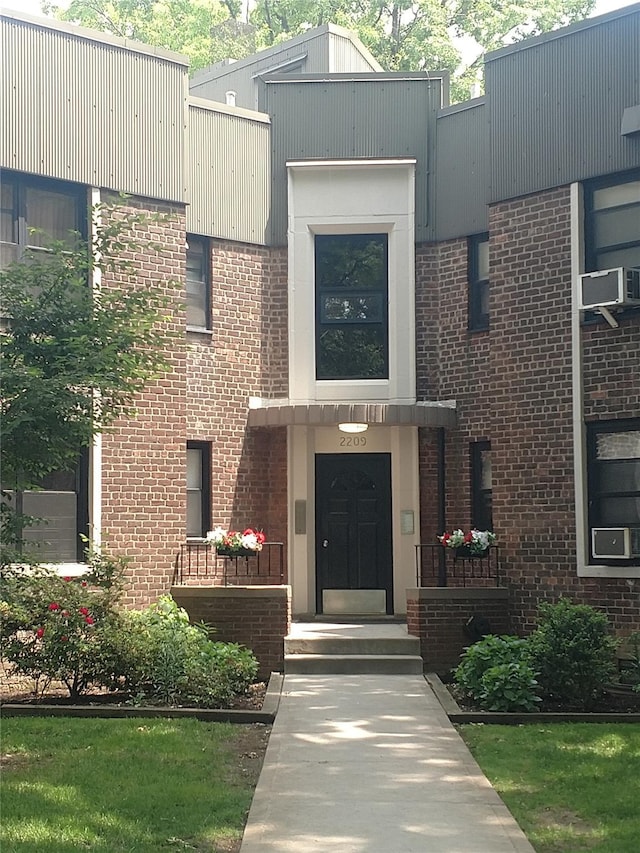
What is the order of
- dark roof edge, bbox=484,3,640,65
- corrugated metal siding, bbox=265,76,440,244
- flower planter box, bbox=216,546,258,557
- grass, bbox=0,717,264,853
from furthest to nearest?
1. corrugated metal siding, bbox=265,76,440,244
2. flower planter box, bbox=216,546,258,557
3. dark roof edge, bbox=484,3,640,65
4. grass, bbox=0,717,264,853

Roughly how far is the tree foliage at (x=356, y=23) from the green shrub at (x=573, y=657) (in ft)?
63.5

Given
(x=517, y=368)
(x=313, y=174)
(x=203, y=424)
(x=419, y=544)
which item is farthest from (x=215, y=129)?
(x=419, y=544)

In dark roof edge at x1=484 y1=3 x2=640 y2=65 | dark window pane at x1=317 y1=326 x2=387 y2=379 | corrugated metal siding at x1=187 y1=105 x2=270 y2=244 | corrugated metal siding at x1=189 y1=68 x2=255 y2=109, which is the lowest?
dark window pane at x1=317 y1=326 x2=387 y2=379

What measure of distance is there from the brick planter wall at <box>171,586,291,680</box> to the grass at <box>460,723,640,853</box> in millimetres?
3826

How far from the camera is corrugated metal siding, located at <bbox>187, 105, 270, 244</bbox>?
16.2 m

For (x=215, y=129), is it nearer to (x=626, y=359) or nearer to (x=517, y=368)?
(x=517, y=368)

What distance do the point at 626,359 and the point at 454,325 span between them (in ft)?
9.65

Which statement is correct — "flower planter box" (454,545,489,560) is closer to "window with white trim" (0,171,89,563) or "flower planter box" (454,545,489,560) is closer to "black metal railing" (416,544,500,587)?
"black metal railing" (416,544,500,587)

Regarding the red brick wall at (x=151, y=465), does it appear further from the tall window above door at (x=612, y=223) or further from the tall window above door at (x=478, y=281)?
the tall window above door at (x=612, y=223)

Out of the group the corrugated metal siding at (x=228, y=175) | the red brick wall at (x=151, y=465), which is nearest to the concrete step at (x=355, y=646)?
the red brick wall at (x=151, y=465)

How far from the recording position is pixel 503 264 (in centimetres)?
1558

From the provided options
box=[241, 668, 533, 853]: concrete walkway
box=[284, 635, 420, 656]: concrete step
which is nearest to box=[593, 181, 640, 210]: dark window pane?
box=[284, 635, 420, 656]: concrete step

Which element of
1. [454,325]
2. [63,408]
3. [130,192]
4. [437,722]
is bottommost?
[437,722]

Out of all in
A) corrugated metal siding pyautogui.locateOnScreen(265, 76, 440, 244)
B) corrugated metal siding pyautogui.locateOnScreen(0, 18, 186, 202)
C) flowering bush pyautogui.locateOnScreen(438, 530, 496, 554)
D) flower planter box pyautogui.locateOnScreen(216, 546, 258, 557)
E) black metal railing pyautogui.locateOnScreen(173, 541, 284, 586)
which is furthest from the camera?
corrugated metal siding pyautogui.locateOnScreen(265, 76, 440, 244)
